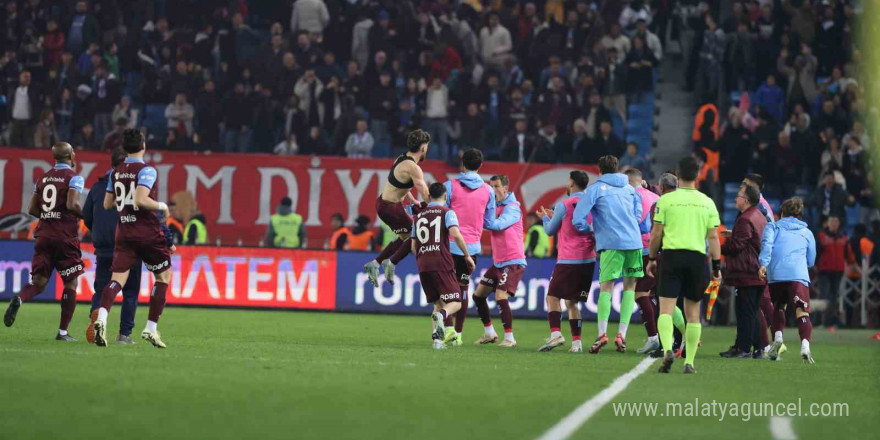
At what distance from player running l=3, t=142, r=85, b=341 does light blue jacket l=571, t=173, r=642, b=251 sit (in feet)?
18.8

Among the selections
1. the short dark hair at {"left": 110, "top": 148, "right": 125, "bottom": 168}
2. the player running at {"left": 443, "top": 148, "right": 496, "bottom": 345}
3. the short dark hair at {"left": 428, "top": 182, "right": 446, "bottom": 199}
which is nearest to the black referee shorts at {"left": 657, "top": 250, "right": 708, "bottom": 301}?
the short dark hair at {"left": 428, "top": 182, "right": 446, "bottom": 199}

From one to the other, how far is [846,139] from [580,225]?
1445cm

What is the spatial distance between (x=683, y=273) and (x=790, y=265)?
11.3ft

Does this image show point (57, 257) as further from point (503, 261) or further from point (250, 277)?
point (250, 277)

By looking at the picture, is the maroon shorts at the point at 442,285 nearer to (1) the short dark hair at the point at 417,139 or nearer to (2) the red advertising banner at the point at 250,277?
(1) the short dark hair at the point at 417,139

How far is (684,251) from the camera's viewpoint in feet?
41.8

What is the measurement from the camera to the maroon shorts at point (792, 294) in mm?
15734

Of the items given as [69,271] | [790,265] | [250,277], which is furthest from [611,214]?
[250,277]

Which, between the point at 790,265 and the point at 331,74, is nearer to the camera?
the point at 790,265

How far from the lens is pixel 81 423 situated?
832 centimetres

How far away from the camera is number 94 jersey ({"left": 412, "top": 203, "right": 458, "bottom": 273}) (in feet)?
49.8

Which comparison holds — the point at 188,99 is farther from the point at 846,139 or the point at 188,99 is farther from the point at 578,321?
the point at 578,321

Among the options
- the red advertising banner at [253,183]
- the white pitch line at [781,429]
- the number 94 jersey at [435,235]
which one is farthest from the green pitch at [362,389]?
the red advertising banner at [253,183]

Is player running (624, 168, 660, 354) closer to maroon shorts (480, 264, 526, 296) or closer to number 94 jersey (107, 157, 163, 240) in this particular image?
maroon shorts (480, 264, 526, 296)
